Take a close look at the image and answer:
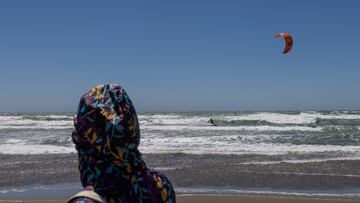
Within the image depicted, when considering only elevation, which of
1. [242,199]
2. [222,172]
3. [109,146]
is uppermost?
[109,146]

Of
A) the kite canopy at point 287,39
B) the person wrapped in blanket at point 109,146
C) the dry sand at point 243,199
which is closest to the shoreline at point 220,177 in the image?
the dry sand at point 243,199

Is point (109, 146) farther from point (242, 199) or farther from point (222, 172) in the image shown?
point (222, 172)

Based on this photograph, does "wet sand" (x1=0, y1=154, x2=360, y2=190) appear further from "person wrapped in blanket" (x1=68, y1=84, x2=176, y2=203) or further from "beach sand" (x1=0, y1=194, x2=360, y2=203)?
"person wrapped in blanket" (x1=68, y1=84, x2=176, y2=203)

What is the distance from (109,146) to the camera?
1581 millimetres

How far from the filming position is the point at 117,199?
1591mm

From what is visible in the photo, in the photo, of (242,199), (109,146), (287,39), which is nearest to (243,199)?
(242,199)

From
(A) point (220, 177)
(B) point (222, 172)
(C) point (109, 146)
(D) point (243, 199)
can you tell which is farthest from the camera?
(B) point (222, 172)

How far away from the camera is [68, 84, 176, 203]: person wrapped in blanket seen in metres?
1.58

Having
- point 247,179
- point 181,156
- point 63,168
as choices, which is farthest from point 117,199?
point 181,156

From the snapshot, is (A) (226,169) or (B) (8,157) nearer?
(A) (226,169)

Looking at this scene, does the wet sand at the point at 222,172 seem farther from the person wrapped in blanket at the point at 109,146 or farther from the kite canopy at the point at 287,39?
the person wrapped in blanket at the point at 109,146

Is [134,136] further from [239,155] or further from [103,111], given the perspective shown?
[239,155]

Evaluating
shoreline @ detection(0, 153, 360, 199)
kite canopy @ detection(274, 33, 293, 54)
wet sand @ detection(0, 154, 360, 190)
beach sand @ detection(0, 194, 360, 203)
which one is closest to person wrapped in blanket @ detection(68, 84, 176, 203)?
beach sand @ detection(0, 194, 360, 203)

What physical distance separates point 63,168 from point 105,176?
1138 cm
